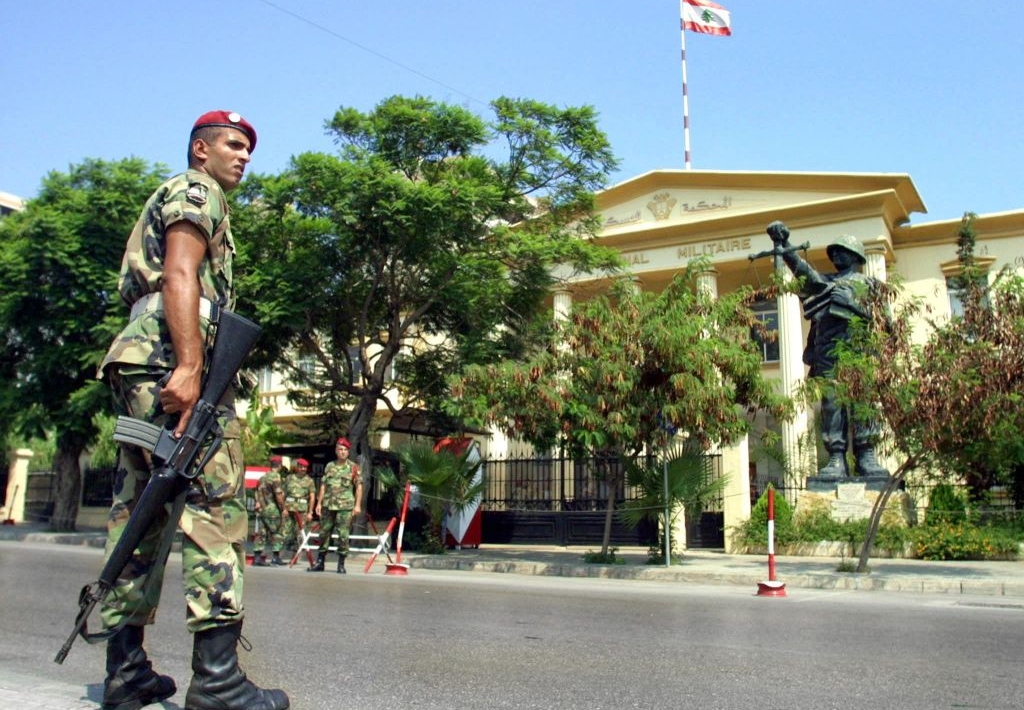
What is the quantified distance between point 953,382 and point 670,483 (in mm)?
4425

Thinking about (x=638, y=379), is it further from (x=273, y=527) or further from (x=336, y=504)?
(x=273, y=527)

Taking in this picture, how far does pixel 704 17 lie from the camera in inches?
1268

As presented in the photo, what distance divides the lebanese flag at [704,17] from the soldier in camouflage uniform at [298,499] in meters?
23.1

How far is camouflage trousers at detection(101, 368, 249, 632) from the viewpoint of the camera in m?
3.05

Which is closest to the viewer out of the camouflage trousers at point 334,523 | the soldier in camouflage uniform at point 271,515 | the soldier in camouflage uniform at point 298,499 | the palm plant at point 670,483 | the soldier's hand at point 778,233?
the camouflage trousers at point 334,523

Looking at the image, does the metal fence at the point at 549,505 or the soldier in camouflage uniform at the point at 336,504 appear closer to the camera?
the soldier in camouflage uniform at the point at 336,504

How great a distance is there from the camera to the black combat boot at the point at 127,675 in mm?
3191

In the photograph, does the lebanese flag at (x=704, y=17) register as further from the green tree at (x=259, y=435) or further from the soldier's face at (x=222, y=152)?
the soldier's face at (x=222, y=152)

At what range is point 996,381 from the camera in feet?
35.8

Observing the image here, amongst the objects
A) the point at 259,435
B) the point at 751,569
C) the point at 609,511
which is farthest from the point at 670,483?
the point at 259,435

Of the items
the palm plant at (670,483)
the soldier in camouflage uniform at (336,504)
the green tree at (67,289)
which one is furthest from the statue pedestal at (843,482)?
the green tree at (67,289)

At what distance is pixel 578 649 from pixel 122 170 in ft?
60.6

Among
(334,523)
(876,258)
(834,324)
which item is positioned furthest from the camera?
(876,258)

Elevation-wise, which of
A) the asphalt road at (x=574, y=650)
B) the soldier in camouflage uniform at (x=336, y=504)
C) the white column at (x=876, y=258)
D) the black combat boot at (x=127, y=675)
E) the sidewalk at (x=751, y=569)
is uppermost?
the white column at (x=876, y=258)
